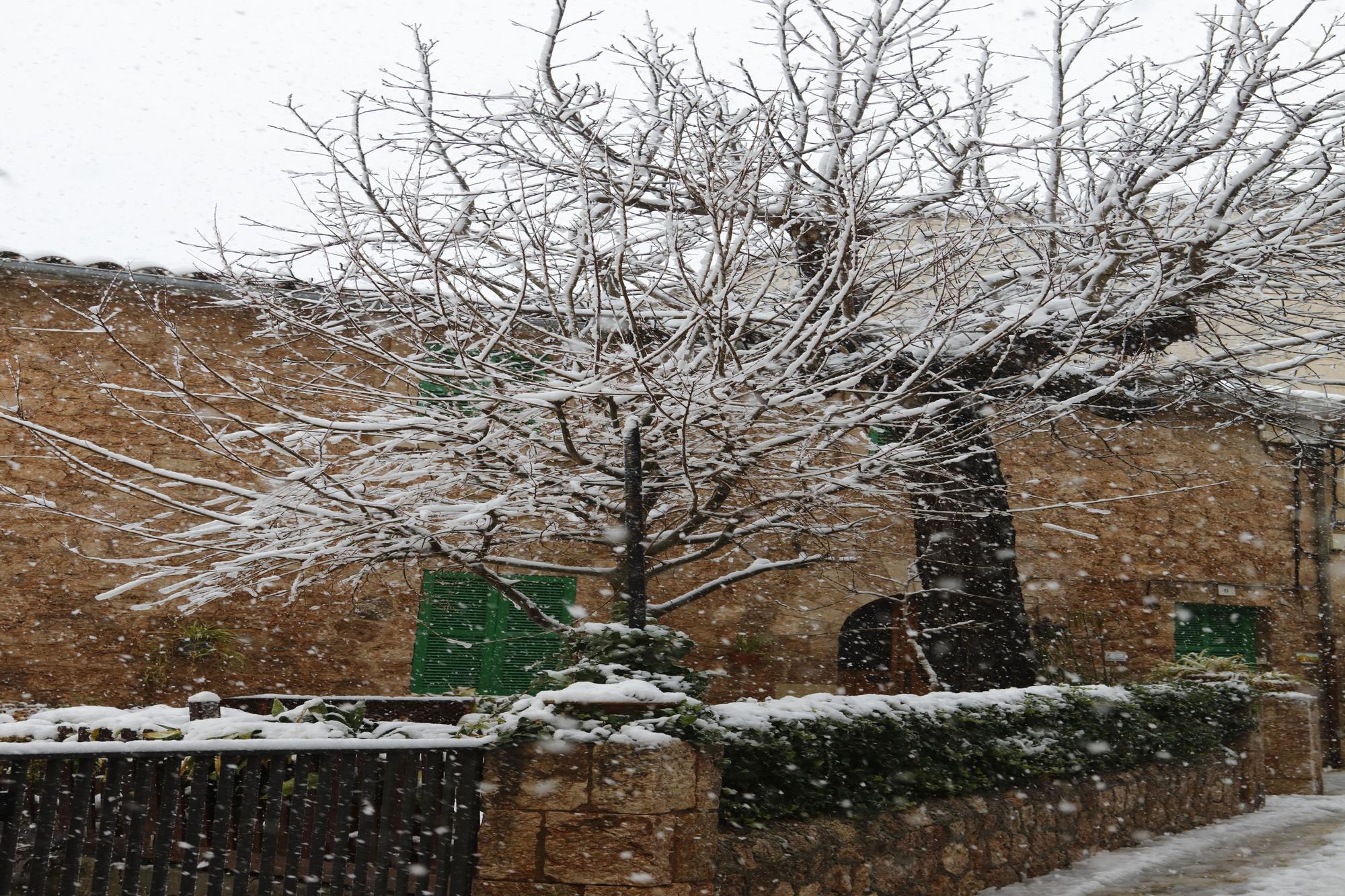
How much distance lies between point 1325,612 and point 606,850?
1176 centimetres

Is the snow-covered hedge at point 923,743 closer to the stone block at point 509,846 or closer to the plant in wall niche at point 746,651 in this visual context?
the stone block at point 509,846

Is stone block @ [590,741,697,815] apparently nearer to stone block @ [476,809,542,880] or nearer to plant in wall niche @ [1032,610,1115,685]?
stone block @ [476,809,542,880]

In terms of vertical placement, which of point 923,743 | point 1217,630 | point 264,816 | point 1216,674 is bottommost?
point 264,816

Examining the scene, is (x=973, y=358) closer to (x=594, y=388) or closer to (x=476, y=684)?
(x=594, y=388)

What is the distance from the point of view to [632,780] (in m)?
3.95

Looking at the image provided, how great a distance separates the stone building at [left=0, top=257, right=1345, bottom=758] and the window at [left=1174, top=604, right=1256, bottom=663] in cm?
2

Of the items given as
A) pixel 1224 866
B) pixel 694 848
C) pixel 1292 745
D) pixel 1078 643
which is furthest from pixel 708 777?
pixel 1292 745

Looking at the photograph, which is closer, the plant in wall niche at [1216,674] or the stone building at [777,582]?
the stone building at [777,582]

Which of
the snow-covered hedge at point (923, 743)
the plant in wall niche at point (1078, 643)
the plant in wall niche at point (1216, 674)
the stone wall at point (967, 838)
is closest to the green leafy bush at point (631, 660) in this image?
the snow-covered hedge at point (923, 743)

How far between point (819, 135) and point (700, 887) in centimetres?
525

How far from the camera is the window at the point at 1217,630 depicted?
11703mm

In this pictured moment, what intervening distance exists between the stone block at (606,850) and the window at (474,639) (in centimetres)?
522

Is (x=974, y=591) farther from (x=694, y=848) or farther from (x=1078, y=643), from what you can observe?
(x=694, y=848)

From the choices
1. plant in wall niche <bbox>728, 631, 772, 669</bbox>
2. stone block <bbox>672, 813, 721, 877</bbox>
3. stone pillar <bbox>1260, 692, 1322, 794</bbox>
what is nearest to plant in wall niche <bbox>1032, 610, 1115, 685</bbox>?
stone pillar <bbox>1260, 692, 1322, 794</bbox>
